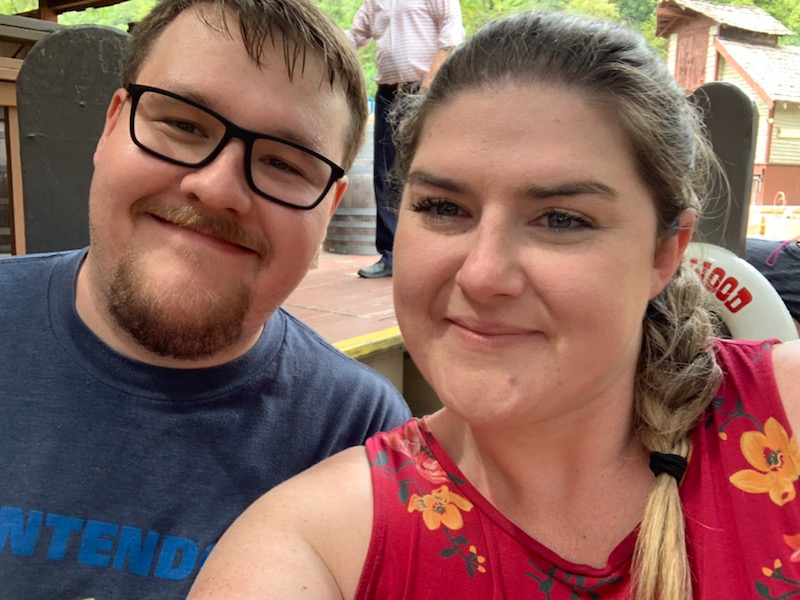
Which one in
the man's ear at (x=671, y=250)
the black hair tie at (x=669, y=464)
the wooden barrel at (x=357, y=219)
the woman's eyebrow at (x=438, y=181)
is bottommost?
the wooden barrel at (x=357, y=219)

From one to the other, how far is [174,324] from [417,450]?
491 mm

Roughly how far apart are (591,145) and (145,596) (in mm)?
1029

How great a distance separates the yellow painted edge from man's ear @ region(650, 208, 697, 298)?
143 cm

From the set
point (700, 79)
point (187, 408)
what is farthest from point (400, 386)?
point (700, 79)

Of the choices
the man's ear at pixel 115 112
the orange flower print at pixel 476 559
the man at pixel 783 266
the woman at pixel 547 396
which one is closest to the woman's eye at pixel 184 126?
the man's ear at pixel 115 112

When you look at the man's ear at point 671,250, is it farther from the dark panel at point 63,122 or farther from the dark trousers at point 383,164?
the dark trousers at point 383,164

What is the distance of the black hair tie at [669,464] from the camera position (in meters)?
1.06

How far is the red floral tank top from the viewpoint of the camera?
98cm

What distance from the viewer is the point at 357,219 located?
19.4 ft

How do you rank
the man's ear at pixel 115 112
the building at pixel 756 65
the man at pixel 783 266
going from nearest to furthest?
the man's ear at pixel 115 112 < the man at pixel 783 266 < the building at pixel 756 65

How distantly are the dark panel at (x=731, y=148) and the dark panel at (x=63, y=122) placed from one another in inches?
89.0

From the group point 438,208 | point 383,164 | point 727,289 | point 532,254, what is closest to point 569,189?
point 532,254

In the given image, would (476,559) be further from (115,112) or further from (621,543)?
(115,112)

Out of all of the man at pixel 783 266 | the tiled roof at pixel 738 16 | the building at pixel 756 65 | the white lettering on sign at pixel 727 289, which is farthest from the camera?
the tiled roof at pixel 738 16
